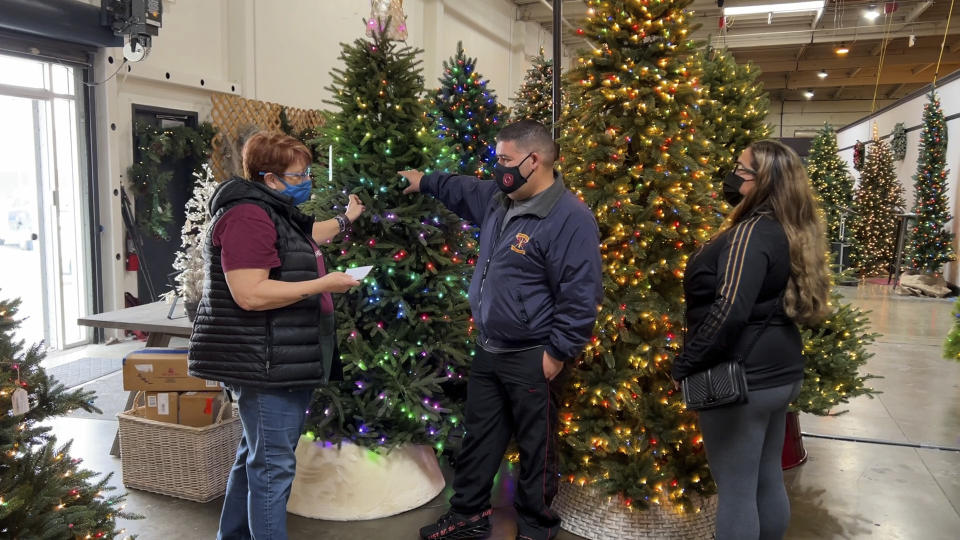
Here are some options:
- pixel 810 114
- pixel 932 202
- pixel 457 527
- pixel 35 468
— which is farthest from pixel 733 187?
pixel 810 114

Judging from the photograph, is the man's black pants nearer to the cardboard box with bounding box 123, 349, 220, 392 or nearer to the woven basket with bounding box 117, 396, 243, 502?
the woven basket with bounding box 117, 396, 243, 502

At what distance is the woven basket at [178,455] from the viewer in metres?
3.35

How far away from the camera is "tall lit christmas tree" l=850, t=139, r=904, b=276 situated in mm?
12656

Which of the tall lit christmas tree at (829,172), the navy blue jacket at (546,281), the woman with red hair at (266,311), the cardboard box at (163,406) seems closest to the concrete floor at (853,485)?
the cardboard box at (163,406)

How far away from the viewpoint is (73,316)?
6.61 m

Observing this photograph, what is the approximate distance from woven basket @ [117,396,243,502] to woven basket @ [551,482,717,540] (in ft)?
5.52

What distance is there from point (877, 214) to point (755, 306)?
12450mm

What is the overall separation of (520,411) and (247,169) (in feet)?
4.38

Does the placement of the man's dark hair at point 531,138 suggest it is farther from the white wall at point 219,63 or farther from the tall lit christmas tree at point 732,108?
the white wall at point 219,63

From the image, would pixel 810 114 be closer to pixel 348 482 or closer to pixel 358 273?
Answer: pixel 348 482

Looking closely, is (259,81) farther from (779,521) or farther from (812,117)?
(812,117)

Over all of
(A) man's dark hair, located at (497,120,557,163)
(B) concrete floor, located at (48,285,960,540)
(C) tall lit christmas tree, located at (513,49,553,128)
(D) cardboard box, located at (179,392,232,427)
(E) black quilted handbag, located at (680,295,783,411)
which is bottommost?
(B) concrete floor, located at (48,285,960,540)

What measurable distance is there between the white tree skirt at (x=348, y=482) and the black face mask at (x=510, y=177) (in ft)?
4.28

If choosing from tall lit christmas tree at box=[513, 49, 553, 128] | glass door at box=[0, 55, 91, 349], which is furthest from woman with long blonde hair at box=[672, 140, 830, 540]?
glass door at box=[0, 55, 91, 349]
